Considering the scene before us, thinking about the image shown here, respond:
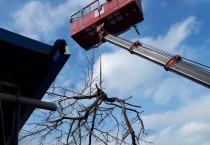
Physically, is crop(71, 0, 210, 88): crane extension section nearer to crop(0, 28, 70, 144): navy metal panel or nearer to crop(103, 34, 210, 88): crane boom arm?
crop(103, 34, 210, 88): crane boom arm

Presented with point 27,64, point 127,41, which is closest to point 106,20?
point 127,41

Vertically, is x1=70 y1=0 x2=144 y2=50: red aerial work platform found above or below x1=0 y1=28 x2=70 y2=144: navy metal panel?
above

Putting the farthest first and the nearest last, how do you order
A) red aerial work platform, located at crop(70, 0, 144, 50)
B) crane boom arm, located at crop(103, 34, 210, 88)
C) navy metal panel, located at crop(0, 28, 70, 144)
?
red aerial work platform, located at crop(70, 0, 144, 50), crane boom arm, located at crop(103, 34, 210, 88), navy metal panel, located at crop(0, 28, 70, 144)

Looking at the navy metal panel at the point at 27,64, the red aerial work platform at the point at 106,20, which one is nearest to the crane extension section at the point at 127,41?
the red aerial work platform at the point at 106,20

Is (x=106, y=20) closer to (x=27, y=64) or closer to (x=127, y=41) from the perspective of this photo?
(x=127, y=41)

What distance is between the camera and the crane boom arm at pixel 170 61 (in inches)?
305

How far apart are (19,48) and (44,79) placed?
420mm

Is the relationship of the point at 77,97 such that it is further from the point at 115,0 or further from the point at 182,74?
the point at 115,0

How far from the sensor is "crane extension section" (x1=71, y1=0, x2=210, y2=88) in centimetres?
806

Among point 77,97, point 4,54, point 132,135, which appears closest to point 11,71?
point 4,54

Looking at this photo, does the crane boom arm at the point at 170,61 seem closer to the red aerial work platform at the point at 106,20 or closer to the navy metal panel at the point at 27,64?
the red aerial work platform at the point at 106,20

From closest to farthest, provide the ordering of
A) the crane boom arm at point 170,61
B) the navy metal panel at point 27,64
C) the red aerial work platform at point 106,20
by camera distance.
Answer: the navy metal panel at point 27,64 < the crane boom arm at point 170,61 < the red aerial work platform at point 106,20

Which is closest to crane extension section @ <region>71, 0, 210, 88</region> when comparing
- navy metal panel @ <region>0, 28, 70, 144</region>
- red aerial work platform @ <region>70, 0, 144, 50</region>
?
red aerial work platform @ <region>70, 0, 144, 50</region>

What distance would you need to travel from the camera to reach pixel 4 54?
3.15 m
